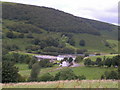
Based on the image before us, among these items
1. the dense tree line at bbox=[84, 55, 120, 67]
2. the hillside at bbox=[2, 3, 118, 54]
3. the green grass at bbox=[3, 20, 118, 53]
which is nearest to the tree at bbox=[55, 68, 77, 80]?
the dense tree line at bbox=[84, 55, 120, 67]

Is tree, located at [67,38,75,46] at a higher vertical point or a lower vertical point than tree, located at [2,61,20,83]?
higher

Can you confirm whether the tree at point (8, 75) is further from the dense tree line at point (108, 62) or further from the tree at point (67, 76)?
the dense tree line at point (108, 62)

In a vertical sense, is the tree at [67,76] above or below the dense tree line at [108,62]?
above

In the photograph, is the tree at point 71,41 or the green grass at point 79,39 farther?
the tree at point 71,41

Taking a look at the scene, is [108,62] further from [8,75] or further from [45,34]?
[45,34]

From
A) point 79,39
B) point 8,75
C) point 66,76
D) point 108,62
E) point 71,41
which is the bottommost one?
point 108,62

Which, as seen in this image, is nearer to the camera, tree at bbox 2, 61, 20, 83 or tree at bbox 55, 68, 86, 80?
tree at bbox 55, 68, 86, 80

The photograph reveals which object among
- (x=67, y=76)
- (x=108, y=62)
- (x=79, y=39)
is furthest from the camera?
(x=79, y=39)

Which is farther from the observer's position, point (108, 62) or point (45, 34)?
point (45, 34)

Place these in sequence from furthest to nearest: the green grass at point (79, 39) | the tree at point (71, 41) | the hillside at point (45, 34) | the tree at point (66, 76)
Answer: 1. the tree at point (71, 41)
2. the hillside at point (45, 34)
3. the green grass at point (79, 39)
4. the tree at point (66, 76)

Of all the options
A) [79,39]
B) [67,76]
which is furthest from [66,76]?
[79,39]

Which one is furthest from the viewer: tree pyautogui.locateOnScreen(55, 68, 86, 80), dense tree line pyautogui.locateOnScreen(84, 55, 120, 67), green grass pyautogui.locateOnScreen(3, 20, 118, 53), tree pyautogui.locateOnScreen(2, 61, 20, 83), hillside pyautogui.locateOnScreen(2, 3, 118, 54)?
hillside pyautogui.locateOnScreen(2, 3, 118, 54)

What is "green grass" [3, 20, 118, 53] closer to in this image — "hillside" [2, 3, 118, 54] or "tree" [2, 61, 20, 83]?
"hillside" [2, 3, 118, 54]

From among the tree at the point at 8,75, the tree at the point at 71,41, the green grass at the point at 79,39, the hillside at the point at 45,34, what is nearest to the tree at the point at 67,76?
the tree at the point at 8,75
